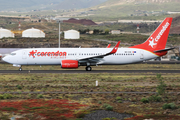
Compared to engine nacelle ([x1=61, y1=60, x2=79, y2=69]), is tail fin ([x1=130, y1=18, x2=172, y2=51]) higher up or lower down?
higher up

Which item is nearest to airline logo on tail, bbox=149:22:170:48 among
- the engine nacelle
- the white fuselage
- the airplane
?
the airplane

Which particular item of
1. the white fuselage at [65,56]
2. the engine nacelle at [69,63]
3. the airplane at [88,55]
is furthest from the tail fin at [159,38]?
the engine nacelle at [69,63]

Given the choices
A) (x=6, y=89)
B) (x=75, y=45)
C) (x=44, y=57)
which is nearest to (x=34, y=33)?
(x=75, y=45)

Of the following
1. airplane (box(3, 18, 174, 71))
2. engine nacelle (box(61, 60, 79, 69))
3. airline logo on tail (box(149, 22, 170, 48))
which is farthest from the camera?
airline logo on tail (box(149, 22, 170, 48))

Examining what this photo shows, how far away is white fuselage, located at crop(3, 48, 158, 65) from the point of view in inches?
1886

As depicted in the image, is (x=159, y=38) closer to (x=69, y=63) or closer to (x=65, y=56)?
(x=69, y=63)

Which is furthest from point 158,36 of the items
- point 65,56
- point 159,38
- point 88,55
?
point 65,56

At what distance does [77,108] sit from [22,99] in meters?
5.49

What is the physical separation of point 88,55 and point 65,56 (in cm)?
382

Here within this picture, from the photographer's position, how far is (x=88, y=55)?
160ft

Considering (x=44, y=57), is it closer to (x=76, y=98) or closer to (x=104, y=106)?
(x=76, y=98)

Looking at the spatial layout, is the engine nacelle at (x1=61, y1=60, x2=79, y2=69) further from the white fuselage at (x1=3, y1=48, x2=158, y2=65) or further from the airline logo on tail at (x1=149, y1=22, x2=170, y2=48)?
the airline logo on tail at (x1=149, y1=22, x2=170, y2=48)

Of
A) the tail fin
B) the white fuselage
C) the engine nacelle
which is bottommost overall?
the engine nacelle

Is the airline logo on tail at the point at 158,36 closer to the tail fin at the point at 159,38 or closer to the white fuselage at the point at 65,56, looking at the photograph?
the tail fin at the point at 159,38
